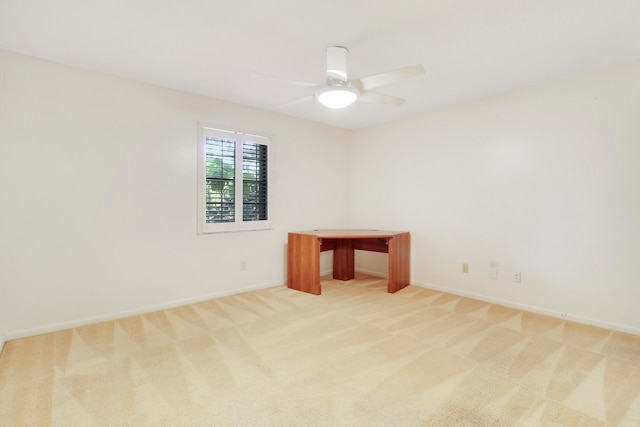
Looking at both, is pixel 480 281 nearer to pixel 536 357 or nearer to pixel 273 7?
pixel 536 357

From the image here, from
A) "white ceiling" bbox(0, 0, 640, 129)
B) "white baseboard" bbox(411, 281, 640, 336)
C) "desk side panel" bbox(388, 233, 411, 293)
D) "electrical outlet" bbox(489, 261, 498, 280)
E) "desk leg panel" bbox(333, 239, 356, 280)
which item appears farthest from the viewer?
"desk leg panel" bbox(333, 239, 356, 280)

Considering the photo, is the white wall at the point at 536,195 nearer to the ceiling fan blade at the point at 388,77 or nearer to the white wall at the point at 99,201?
the ceiling fan blade at the point at 388,77

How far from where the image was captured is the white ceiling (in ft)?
6.23

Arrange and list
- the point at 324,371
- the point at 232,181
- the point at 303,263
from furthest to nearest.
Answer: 1. the point at 303,263
2. the point at 232,181
3. the point at 324,371

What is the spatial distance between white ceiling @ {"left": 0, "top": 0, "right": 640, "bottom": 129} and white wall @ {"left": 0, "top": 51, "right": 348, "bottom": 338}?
0.97 ft

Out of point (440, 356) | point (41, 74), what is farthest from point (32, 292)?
point (440, 356)

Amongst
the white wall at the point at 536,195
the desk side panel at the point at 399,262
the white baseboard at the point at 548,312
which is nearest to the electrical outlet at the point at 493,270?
the white wall at the point at 536,195

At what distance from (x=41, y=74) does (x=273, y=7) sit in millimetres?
2201

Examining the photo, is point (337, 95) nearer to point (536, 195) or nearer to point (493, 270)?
point (536, 195)

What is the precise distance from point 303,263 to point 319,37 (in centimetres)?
257

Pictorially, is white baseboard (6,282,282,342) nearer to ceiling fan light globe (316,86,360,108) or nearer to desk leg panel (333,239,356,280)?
desk leg panel (333,239,356,280)

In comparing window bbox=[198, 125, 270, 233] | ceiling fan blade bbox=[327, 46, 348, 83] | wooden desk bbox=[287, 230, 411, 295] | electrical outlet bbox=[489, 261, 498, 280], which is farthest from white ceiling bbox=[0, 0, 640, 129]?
electrical outlet bbox=[489, 261, 498, 280]

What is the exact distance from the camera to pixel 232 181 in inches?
147

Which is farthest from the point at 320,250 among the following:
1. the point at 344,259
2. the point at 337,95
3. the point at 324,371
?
the point at 337,95
